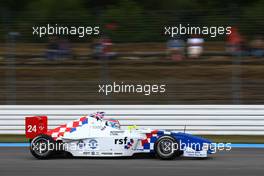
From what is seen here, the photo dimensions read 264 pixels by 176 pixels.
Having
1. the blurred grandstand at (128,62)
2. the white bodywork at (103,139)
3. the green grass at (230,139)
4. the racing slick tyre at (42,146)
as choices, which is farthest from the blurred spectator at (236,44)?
the racing slick tyre at (42,146)

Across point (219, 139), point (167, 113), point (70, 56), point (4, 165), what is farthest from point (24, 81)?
point (4, 165)

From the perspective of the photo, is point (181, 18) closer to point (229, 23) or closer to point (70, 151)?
point (229, 23)

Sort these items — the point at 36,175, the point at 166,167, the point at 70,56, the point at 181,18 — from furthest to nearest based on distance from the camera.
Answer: the point at 70,56, the point at 181,18, the point at 166,167, the point at 36,175

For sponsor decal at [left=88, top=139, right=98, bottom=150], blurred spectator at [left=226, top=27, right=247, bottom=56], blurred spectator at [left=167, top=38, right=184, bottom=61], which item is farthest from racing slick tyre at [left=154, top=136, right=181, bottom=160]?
blurred spectator at [left=167, top=38, right=184, bottom=61]

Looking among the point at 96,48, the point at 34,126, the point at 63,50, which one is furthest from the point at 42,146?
the point at 63,50

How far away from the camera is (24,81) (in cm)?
1581

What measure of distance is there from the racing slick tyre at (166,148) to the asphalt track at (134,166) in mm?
126

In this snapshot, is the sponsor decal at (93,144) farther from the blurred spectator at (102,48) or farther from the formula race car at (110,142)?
the blurred spectator at (102,48)

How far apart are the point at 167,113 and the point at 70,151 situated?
4173 millimetres

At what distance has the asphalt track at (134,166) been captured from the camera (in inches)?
339

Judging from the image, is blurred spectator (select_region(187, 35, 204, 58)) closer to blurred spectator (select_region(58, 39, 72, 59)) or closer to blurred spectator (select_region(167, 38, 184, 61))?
blurred spectator (select_region(167, 38, 184, 61))

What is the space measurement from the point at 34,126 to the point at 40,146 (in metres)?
0.37

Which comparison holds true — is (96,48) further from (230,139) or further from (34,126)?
(34,126)

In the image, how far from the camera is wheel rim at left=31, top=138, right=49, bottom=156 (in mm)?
10008
